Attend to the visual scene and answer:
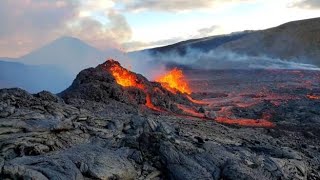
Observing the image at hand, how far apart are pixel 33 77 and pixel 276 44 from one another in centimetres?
6963

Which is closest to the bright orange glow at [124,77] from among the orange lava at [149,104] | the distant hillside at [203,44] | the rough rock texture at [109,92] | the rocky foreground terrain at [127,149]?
the rough rock texture at [109,92]

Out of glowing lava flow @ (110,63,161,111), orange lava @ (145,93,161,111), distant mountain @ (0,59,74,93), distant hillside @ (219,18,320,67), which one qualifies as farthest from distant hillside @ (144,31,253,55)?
orange lava @ (145,93,161,111)

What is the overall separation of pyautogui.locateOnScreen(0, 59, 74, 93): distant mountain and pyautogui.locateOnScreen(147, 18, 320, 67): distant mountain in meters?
55.9

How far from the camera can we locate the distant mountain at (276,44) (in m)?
112

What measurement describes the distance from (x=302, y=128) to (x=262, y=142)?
7698mm

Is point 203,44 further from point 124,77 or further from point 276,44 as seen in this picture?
point 124,77

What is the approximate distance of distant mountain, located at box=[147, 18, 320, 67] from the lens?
11231 centimetres

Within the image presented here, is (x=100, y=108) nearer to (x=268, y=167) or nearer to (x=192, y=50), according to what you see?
(x=268, y=167)

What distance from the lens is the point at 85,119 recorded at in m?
20.8

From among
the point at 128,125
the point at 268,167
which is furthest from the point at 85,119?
the point at 268,167

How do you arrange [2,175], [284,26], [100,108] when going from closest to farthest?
[2,175]
[100,108]
[284,26]

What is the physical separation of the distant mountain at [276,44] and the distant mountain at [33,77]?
183ft

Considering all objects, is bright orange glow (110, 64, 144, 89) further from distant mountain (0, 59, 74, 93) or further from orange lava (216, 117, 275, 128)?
distant mountain (0, 59, 74, 93)

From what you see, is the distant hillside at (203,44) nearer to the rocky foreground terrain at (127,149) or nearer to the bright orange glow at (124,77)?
the bright orange glow at (124,77)
